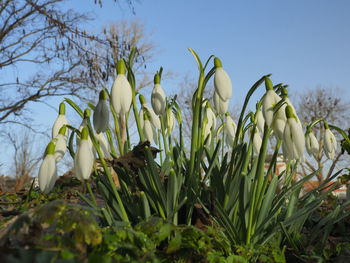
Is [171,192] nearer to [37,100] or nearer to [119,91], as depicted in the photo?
[119,91]

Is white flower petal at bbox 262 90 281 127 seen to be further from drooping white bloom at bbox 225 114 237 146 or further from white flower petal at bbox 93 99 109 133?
drooping white bloom at bbox 225 114 237 146

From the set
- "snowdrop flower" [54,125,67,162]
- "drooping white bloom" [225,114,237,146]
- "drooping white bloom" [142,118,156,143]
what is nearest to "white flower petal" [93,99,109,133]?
"snowdrop flower" [54,125,67,162]

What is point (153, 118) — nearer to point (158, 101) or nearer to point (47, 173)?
point (158, 101)

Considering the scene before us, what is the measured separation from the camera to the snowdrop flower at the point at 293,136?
70.9 inches

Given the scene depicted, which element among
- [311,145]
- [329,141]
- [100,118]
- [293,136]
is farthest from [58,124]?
[329,141]

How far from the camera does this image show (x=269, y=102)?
6.24 ft

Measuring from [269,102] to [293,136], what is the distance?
20cm

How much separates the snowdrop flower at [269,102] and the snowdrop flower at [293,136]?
83 mm

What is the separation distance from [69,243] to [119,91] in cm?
85

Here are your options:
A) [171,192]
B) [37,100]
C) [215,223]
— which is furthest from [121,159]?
[37,100]

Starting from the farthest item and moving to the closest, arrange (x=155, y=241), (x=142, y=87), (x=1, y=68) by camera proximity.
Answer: (x=142, y=87), (x=1, y=68), (x=155, y=241)

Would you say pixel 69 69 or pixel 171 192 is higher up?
pixel 69 69

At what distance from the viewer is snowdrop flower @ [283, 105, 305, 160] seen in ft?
5.91

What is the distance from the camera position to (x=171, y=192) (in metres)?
2.04
